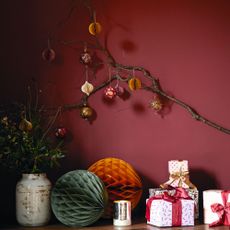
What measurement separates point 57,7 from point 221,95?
80cm

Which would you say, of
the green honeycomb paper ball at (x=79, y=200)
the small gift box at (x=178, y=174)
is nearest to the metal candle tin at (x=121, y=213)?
the green honeycomb paper ball at (x=79, y=200)

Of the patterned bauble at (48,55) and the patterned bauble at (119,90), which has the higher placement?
the patterned bauble at (48,55)

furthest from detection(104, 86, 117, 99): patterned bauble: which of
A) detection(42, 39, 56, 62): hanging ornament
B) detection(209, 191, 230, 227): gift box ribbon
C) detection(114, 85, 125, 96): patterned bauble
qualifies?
detection(209, 191, 230, 227): gift box ribbon

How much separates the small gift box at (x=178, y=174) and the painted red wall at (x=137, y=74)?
13cm

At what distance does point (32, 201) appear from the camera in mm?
1694

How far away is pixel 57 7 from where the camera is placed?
1976mm

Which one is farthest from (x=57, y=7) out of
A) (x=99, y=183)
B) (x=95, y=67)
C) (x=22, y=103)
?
(x=99, y=183)

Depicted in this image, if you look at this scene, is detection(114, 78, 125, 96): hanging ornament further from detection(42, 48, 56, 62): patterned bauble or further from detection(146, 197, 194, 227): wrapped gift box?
detection(146, 197, 194, 227): wrapped gift box

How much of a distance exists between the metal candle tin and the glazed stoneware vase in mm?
252

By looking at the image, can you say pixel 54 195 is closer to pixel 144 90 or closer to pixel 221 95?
pixel 144 90

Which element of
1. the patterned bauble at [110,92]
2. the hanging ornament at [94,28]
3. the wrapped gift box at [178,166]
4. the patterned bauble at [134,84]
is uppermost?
the hanging ornament at [94,28]

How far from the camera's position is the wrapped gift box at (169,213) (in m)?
1.68

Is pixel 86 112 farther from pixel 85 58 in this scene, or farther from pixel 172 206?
pixel 172 206

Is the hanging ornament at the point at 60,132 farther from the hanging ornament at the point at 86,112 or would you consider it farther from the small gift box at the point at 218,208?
the small gift box at the point at 218,208
